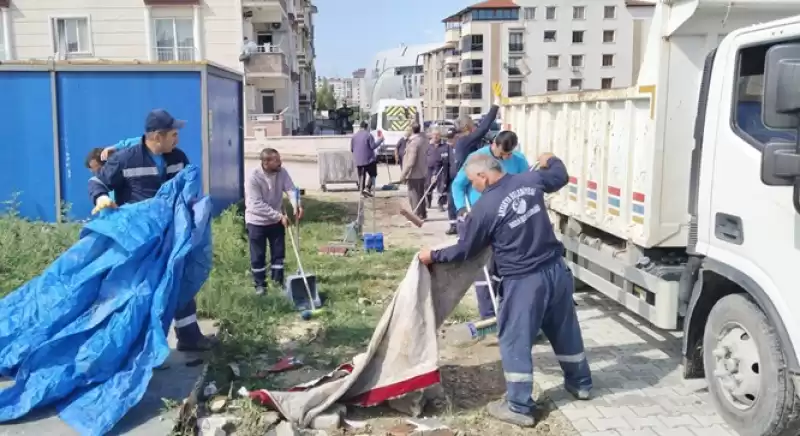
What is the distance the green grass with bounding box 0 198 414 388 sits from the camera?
600 centimetres

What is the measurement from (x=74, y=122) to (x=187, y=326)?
654cm

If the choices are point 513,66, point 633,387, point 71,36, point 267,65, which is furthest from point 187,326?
point 513,66

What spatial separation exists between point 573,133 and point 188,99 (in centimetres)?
596

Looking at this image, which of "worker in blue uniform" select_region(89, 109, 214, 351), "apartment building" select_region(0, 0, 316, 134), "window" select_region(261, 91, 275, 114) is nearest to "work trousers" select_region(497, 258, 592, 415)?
"worker in blue uniform" select_region(89, 109, 214, 351)

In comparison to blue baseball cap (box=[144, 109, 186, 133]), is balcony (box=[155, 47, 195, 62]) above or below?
above

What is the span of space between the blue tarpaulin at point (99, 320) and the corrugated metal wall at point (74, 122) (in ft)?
20.0

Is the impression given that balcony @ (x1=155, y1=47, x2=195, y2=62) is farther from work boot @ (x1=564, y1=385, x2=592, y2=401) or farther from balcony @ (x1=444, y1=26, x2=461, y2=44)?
balcony @ (x1=444, y1=26, x2=461, y2=44)

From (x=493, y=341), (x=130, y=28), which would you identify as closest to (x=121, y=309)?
(x=493, y=341)

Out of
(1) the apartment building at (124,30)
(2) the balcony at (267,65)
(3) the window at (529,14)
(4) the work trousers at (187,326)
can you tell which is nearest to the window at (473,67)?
(3) the window at (529,14)

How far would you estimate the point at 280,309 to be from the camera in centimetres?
Answer: 696

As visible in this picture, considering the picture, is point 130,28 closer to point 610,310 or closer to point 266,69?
point 266,69

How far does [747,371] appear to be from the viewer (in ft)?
13.6

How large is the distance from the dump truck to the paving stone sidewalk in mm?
278

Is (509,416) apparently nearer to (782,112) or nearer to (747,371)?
(747,371)
